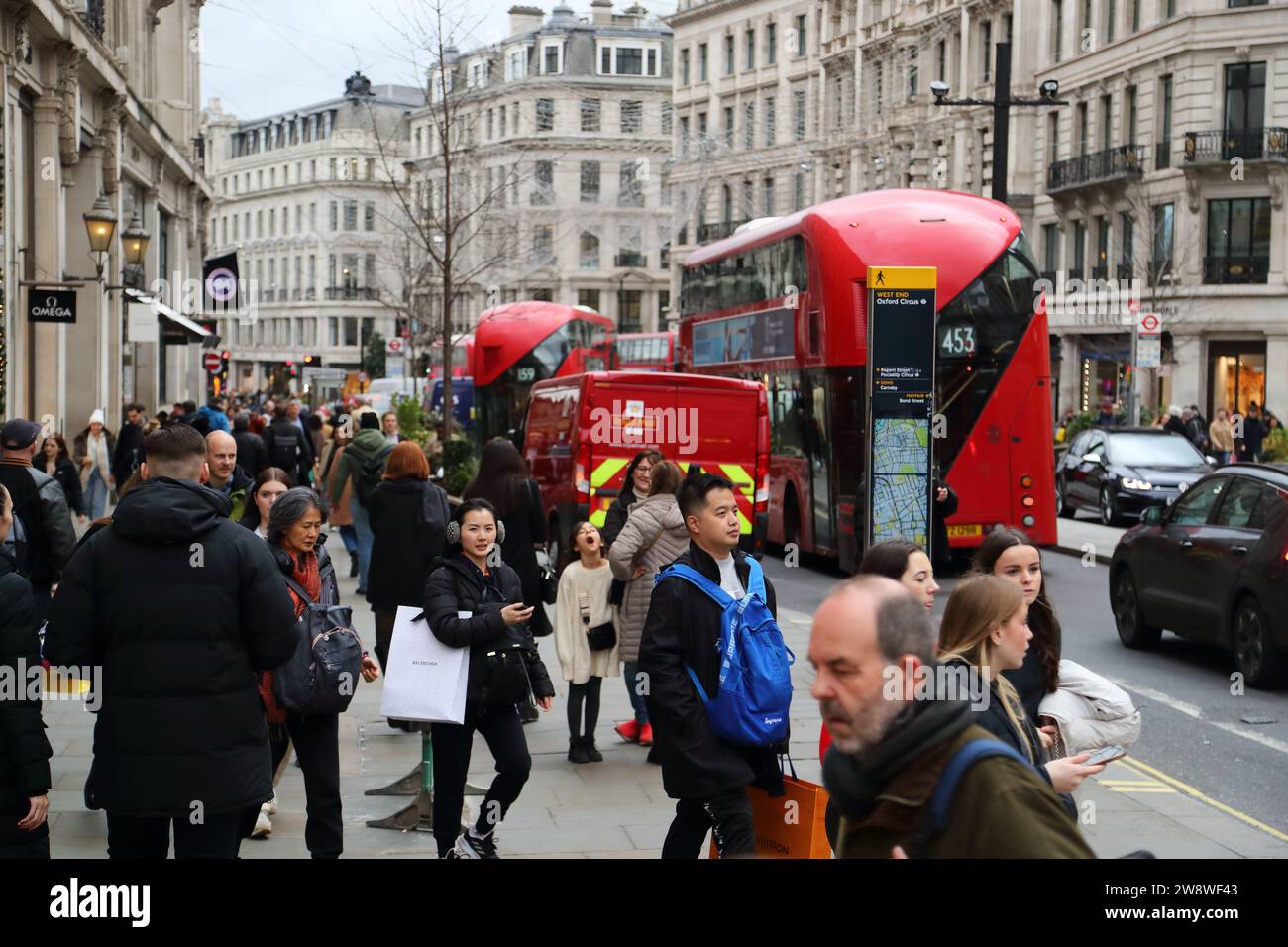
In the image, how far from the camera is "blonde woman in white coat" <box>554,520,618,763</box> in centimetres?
992

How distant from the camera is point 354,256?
389 ft

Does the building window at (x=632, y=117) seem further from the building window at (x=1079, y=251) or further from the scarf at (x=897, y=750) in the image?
the scarf at (x=897, y=750)

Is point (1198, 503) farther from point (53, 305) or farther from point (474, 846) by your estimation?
point (53, 305)

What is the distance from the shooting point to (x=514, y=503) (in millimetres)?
10742

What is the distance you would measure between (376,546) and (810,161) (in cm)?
6316

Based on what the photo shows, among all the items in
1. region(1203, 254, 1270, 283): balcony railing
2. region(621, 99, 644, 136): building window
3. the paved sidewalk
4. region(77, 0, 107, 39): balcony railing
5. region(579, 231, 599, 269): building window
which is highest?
region(621, 99, 644, 136): building window

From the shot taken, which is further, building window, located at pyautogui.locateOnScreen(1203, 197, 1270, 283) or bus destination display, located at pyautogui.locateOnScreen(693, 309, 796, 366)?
building window, located at pyautogui.locateOnScreen(1203, 197, 1270, 283)

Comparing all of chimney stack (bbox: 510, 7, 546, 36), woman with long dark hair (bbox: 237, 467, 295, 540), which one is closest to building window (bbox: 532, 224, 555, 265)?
chimney stack (bbox: 510, 7, 546, 36)

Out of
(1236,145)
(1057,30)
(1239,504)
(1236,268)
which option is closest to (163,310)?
(1239,504)

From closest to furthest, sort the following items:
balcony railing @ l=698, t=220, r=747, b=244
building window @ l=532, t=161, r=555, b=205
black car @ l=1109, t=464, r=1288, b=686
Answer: black car @ l=1109, t=464, r=1288, b=686, balcony railing @ l=698, t=220, r=747, b=244, building window @ l=532, t=161, r=555, b=205

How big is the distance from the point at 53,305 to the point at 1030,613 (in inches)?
666

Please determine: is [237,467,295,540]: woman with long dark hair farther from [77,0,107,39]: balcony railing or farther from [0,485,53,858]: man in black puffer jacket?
[77,0,107,39]: balcony railing

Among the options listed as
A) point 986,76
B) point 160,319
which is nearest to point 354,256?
point 986,76

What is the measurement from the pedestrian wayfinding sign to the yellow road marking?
5.76m
